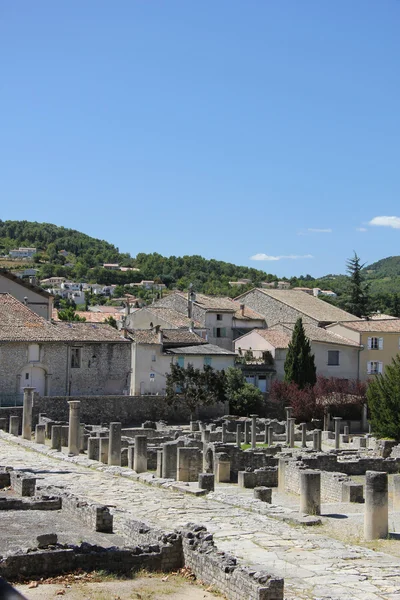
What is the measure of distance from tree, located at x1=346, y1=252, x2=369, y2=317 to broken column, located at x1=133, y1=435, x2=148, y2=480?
57.0m

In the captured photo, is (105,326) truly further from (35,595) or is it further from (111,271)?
(111,271)

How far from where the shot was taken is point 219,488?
2686 centimetres

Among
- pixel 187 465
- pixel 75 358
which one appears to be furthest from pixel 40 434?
pixel 75 358

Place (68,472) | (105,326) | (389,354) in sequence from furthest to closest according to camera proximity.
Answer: (389,354) < (105,326) < (68,472)

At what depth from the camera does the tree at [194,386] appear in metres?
50.3

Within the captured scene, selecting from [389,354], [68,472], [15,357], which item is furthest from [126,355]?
[68,472]

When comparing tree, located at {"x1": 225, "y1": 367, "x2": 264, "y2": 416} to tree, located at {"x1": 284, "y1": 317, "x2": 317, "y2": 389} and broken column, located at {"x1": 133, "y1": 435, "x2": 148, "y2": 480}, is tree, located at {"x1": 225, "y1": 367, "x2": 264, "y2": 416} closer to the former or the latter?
tree, located at {"x1": 284, "y1": 317, "x2": 317, "y2": 389}

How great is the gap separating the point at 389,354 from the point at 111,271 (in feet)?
401

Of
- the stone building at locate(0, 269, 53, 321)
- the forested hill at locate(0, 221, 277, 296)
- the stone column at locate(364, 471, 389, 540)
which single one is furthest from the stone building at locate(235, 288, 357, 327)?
the forested hill at locate(0, 221, 277, 296)

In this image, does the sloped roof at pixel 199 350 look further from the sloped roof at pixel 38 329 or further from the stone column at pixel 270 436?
the stone column at pixel 270 436

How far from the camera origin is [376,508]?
61.9 feet

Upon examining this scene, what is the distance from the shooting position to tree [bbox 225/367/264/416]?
5347 centimetres

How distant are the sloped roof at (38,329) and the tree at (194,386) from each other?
400cm

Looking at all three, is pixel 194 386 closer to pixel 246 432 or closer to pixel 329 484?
pixel 246 432
